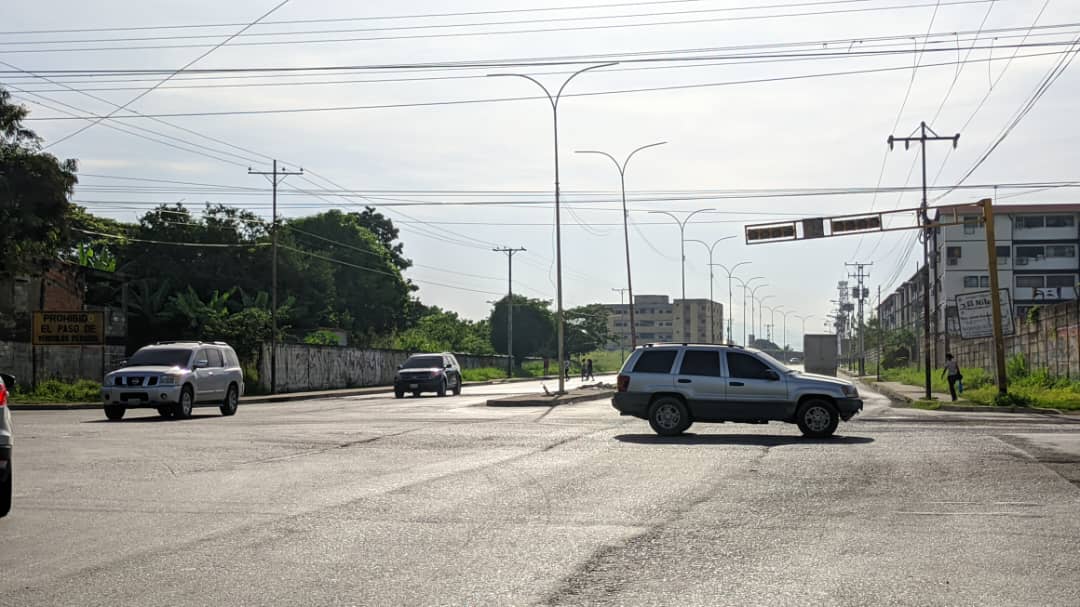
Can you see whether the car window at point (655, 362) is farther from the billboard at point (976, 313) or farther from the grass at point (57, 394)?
the grass at point (57, 394)

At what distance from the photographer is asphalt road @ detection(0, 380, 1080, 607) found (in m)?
7.43

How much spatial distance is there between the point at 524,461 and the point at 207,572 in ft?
27.5

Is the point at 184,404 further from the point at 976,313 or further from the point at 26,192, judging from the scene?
the point at 976,313

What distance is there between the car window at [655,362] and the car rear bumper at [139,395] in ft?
39.2

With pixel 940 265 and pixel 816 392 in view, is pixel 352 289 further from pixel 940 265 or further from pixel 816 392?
pixel 816 392

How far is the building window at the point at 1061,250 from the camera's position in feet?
317

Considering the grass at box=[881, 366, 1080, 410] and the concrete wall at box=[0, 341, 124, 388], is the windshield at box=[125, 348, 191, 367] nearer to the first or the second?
the concrete wall at box=[0, 341, 124, 388]

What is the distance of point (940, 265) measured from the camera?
4178 inches

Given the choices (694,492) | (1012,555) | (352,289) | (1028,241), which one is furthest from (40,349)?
(1028,241)

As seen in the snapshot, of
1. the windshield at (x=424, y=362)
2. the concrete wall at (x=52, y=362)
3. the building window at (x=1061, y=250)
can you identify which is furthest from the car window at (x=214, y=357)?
the building window at (x=1061, y=250)

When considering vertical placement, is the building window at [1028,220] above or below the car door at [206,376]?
above

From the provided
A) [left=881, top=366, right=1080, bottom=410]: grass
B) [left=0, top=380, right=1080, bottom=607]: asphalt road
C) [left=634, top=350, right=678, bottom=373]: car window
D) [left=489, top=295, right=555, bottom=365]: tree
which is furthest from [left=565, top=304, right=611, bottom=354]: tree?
[left=0, top=380, right=1080, bottom=607]: asphalt road

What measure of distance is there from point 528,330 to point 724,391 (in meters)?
101

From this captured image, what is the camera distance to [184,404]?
27.9m
